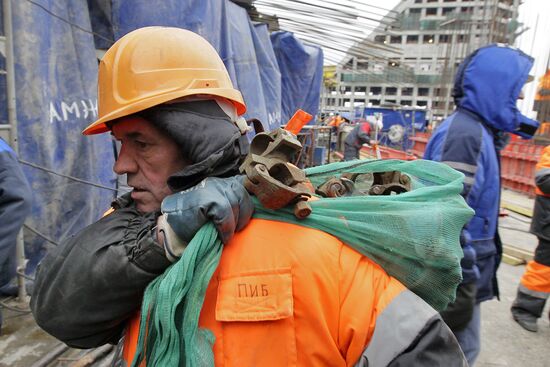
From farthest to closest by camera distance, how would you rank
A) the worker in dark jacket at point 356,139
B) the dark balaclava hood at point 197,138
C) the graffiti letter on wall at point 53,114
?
the worker in dark jacket at point 356,139 → the graffiti letter on wall at point 53,114 → the dark balaclava hood at point 197,138

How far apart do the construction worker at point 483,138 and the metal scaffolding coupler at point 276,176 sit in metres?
1.76

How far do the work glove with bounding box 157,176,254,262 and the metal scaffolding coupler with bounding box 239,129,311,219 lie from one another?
0.06 meters

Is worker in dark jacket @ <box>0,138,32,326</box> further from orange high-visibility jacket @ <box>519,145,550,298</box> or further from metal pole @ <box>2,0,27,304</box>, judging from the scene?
orange high-visibility jacket @ <box>519,145,550,298</box>

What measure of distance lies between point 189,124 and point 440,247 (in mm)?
767

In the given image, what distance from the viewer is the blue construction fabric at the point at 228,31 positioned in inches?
151

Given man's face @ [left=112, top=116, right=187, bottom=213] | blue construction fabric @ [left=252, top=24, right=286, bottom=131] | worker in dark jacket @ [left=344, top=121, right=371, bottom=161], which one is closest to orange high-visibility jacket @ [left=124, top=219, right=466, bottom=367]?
man's face @ [left=112, top=116, right=187, bottom=213]

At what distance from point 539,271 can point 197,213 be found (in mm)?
4437

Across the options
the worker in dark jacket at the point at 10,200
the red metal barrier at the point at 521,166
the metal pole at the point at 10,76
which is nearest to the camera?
the worker in dark jacket at the point at 10,200

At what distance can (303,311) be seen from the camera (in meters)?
0.92

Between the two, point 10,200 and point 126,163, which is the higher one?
point 126,163

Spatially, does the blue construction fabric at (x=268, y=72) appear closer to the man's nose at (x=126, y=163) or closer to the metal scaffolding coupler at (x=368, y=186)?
the metal scaffolding coupler at (x=368, y=186)

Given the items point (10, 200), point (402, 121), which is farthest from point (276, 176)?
point (402, 121)

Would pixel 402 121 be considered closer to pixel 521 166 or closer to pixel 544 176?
pixel 521 166

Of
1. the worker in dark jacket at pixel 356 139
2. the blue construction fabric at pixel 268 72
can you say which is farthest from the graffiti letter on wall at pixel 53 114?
the worker in dark jacket at pixel 356 139
